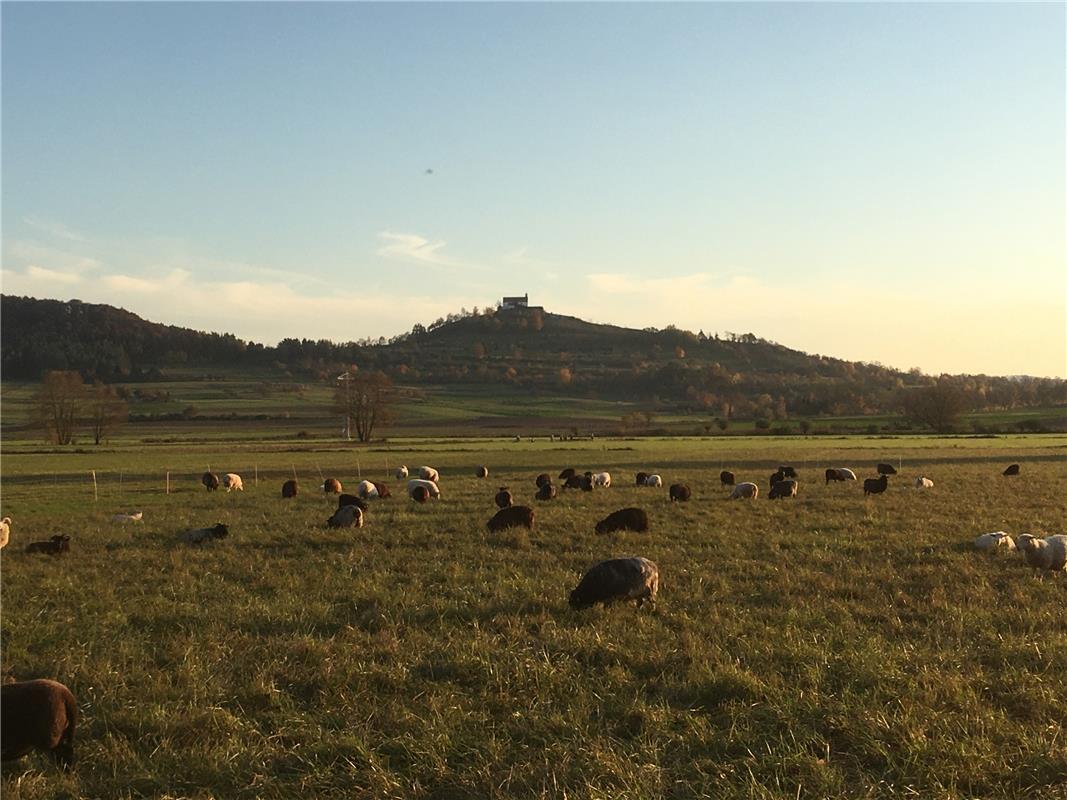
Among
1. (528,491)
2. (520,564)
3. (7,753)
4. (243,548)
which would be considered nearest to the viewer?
(7,753)

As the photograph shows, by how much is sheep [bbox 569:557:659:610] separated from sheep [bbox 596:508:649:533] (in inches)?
256

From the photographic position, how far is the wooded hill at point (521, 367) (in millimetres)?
131875

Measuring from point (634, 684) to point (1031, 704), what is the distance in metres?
3.82

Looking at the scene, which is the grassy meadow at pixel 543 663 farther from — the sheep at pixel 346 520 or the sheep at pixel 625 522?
the sheep at pixel 346 520

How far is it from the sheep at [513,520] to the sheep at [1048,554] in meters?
10.5

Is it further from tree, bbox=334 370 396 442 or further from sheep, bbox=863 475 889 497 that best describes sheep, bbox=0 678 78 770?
tree, bbox=334 370 396 442

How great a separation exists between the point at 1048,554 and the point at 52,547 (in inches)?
818

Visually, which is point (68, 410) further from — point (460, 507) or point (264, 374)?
point (264, 374)

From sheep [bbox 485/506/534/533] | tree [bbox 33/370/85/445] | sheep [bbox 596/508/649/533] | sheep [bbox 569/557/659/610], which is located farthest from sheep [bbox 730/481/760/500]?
tree [bbox 33/370/85/445]

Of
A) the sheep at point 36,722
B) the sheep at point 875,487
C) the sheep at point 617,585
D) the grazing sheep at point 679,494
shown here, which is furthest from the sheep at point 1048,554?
the sheep at point 36,722

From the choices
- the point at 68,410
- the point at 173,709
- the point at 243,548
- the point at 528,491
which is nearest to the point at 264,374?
the point at 68,410

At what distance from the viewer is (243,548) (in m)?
16.4

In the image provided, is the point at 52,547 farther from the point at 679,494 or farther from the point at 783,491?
the point at 783,491

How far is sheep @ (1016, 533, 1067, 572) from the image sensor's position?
13.1m
